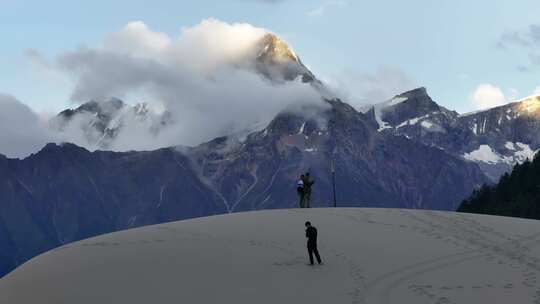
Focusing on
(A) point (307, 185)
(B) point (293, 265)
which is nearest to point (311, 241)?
(B) point (293, 265)

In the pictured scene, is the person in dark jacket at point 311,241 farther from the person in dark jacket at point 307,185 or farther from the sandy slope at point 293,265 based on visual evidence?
the person in dark jacket at point 307,185

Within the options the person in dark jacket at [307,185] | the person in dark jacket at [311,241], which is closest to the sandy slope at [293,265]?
the person in dark jacket at [311,241]

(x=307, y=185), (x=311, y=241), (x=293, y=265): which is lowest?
(x=293, y=265)

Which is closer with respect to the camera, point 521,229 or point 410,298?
point 410,298

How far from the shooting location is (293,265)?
34844 mm

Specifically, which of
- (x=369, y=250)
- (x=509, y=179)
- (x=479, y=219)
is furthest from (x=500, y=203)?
(x=369, y=250)

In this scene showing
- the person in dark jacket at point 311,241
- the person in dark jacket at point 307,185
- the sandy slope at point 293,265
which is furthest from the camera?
the person in dark jacket at point 307,185

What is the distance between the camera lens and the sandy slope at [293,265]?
2983cm

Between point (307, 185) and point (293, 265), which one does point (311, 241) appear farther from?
point (307, 185)

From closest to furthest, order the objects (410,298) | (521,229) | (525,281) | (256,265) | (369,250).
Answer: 1. (410,298)
2. (525,281)
3. (256,265)
4. (369,250)
5. (521,229)

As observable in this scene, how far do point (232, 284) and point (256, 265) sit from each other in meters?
3.70

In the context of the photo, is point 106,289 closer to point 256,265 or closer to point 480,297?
point 256,265

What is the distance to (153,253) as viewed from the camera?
38.9 metres

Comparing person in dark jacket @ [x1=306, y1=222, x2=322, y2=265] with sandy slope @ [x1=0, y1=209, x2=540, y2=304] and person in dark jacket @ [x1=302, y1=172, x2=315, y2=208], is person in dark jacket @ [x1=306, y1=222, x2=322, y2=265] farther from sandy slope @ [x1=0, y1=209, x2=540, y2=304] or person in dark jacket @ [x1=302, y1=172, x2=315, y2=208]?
person in dark jacket @ [x1=302, y1=172, x2=315, y2=208]
